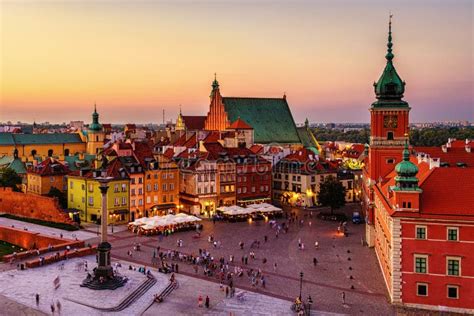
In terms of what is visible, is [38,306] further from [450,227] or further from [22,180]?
[22,180]

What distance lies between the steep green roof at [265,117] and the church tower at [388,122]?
159 feet

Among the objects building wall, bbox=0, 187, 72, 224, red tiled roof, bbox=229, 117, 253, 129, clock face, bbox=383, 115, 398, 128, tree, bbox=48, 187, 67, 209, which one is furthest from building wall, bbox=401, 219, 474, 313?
red tiled roof, bbox=229, 117, 253, 129

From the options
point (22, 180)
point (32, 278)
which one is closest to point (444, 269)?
point (32, 278)

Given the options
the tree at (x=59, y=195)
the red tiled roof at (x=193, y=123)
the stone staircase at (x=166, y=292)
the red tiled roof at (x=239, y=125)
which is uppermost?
the red tiled roof at (x=193, y=123)

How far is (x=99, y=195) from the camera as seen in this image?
221 feet

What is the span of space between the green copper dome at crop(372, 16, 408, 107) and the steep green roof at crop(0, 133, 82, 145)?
266 ft

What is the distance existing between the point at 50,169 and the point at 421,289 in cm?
5543

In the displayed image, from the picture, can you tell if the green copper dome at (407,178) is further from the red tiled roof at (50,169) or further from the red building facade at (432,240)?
the red tiled roof at (50,169)

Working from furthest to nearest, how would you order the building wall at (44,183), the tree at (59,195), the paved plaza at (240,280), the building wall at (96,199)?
the building wall at (44,183)
the tree at (59,195)
the building wall at (96,199)
the paved plaza at (240,280)

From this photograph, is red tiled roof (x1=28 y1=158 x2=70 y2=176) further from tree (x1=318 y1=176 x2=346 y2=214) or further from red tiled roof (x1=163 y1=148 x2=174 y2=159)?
tree (x1=318 y1=176 x2=346 y2=214)

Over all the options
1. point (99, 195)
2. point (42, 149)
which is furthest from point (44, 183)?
point (42, 149)

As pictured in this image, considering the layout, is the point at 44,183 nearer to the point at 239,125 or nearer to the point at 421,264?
the point at 239,125

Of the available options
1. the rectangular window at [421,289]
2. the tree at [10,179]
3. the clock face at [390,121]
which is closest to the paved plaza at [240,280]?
the rectangular window at [421,289]

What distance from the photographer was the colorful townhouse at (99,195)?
67.8 m
